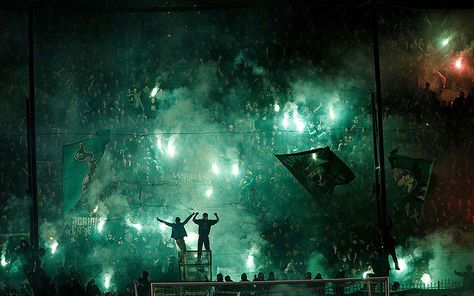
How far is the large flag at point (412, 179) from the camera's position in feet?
65.7

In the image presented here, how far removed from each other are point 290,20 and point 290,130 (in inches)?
127

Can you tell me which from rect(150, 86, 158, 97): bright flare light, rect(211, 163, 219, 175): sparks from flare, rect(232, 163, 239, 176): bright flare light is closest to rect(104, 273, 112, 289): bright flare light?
rect(211, 163, 219, 175): sparks from flare

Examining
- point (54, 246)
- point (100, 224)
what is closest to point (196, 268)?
Result: point (100, 224)

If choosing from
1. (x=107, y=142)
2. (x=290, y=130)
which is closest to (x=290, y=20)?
(x=290, y=130)

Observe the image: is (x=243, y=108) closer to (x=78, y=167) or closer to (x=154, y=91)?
(x=154, y=91)

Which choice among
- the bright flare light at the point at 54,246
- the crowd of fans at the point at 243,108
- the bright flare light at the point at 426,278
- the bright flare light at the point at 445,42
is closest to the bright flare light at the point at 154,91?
the crowd of fans at the point at 243,108

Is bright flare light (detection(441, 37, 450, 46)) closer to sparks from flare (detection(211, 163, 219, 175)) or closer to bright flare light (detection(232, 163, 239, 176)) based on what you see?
bright flare light (detection(232, 163, 239, 176))

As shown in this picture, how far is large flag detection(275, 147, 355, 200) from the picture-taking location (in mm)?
19312

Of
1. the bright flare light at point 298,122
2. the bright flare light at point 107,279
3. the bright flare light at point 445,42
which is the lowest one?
the bright flare light at point 107,279

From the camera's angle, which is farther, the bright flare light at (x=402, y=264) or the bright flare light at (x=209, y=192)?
the bright flare light at (x=209, y=192)

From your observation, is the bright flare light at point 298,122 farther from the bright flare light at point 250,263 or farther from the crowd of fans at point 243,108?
the bright flare light at point 250,263

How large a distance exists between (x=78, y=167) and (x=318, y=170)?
20.3 ft

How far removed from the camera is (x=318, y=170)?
1939 centimetres

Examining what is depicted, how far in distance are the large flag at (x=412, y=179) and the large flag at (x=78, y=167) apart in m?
7.81
